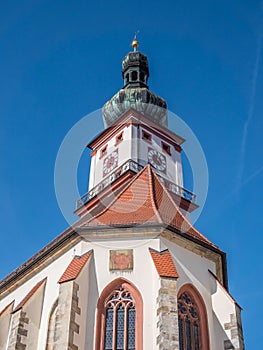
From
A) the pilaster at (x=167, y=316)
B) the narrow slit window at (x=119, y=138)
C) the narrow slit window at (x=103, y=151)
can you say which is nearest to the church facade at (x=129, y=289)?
the pilaster at (x=167, y=316)

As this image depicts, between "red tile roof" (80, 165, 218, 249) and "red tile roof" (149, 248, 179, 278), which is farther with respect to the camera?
"red tile roof" (80, 165, 218, 249)

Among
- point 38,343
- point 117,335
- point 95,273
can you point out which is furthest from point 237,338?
point 38,343

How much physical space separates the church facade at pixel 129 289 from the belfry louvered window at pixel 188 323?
0.03m

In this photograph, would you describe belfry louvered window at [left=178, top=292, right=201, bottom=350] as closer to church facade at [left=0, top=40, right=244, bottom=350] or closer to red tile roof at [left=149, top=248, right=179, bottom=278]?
church facade at [left=0, top=40, right=244, bottom=350]

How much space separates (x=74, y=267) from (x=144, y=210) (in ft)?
11.6

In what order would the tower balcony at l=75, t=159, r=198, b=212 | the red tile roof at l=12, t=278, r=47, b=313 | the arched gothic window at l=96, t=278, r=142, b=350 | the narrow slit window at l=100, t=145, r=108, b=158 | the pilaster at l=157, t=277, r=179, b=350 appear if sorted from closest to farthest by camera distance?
the pilaster at l=157, t=277, r=179, b=350 → the arched gothic window at l=96, t=278, r=142, b=350 → the red tile roof at l=12, t=278, r=47, b=313 → the tower balcony at l=75, t=159, r=198, b=212 → the narrow slit window at l=100, t=145, r=108, b=158

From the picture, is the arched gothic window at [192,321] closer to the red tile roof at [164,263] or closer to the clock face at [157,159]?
the red tile roof at [164,263]

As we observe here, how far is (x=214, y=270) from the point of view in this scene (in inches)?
739

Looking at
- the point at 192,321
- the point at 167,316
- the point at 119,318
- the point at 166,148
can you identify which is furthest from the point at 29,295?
the point at 166,148

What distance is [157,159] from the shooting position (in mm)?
28922

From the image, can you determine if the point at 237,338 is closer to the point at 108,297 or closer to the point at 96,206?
the point at 108,297

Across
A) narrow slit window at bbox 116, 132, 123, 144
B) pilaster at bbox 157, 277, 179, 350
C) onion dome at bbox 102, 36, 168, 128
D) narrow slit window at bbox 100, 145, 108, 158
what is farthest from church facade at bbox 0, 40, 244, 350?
onion dome at bbox 102, 36, 168, 128

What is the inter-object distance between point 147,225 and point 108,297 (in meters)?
2.69

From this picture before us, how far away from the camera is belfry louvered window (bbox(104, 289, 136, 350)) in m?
15.7
